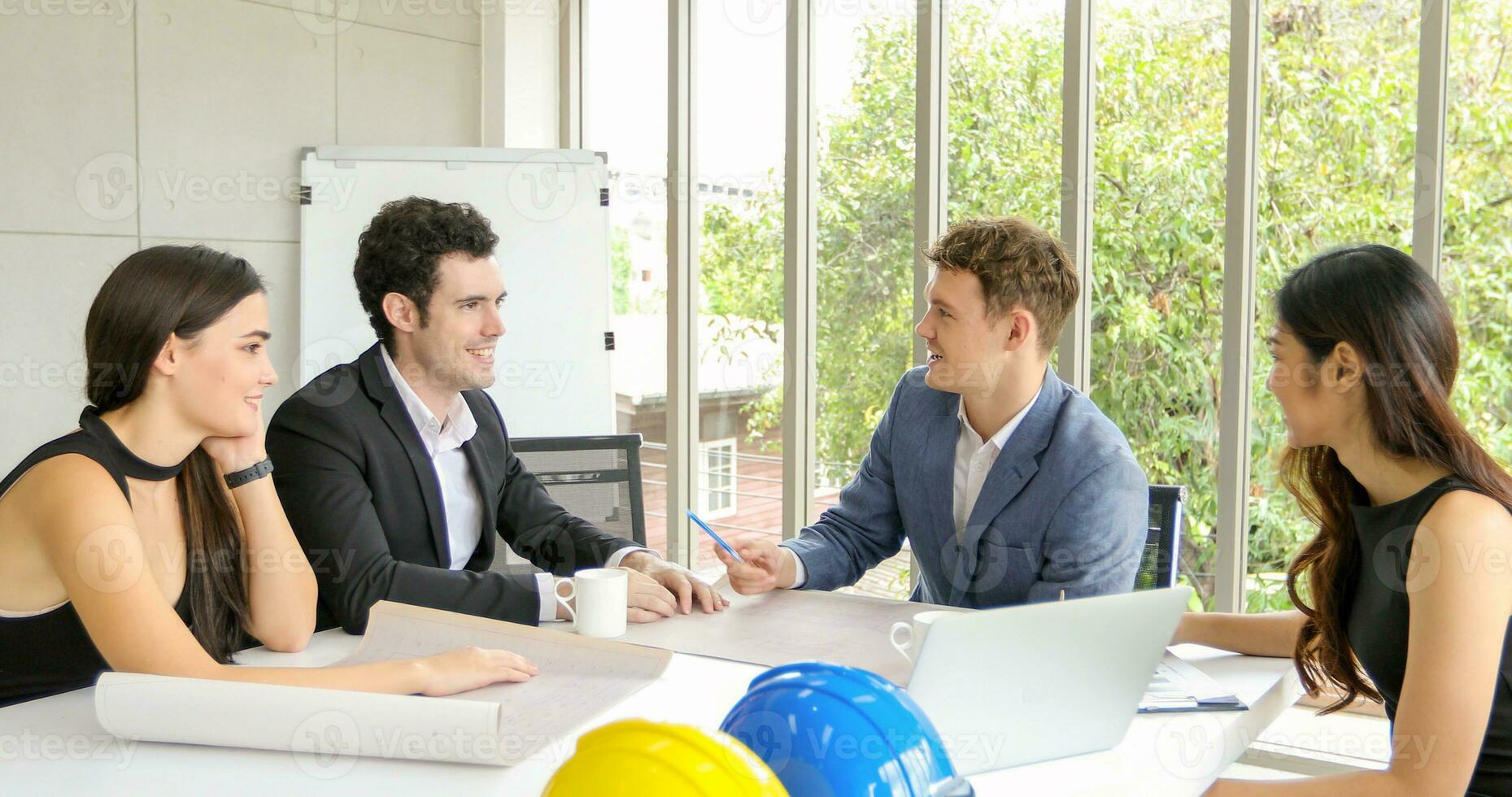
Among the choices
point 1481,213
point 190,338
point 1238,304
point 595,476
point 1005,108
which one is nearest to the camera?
point 190,338

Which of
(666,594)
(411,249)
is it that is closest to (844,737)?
(666,594)

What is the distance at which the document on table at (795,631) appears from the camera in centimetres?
147

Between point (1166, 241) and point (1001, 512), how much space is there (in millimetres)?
1358

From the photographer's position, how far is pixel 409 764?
3.78ft

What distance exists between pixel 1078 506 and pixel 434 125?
322 centimetres

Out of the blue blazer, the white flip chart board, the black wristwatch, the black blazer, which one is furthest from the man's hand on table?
the white flip chart board

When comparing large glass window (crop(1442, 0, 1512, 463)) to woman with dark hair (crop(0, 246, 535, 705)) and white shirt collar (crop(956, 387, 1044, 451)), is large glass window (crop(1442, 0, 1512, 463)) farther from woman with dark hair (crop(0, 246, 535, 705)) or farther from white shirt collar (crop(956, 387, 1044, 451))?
woman with dark hair (crop(0, 246, 535, 705))

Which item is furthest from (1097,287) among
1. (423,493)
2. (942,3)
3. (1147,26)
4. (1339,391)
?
(423,493)

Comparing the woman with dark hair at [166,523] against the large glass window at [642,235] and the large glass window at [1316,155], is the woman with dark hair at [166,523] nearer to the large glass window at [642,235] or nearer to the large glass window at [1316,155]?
the large glass window at [1316,155]

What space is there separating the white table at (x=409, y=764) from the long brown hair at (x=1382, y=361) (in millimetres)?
227

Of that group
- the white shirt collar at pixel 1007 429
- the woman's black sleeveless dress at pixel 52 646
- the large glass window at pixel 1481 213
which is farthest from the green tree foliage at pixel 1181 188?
the woman's black sleeveless dress at pixel 52 646

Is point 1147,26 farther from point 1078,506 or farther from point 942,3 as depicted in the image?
point 1078,506

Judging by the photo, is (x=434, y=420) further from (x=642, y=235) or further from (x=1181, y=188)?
(x=642, y=235)

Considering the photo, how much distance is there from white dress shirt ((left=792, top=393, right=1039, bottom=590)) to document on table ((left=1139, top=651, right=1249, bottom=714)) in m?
0.54
